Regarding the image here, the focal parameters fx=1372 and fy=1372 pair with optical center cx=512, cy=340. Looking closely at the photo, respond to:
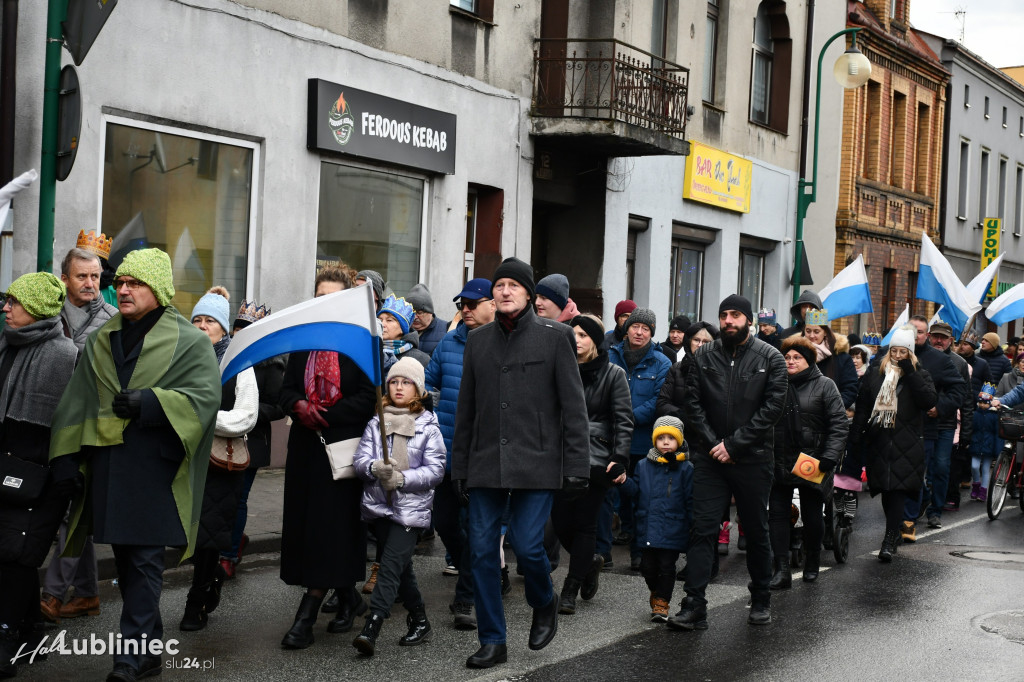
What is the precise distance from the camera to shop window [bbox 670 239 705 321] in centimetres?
2261

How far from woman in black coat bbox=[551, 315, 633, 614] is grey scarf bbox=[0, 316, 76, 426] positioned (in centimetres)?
310

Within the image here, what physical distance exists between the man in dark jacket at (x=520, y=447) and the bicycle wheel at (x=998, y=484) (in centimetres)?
842

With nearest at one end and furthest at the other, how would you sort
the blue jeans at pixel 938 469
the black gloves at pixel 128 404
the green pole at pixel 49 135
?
the black gloves at pixel 128 404, the green pole at pixel 49 135, the blue jeans at pixel 938 469

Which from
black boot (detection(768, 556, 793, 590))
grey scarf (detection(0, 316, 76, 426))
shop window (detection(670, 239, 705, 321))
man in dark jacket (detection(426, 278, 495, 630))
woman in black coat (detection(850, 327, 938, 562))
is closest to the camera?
grey scarf (detection(0, 316, 76, 426))

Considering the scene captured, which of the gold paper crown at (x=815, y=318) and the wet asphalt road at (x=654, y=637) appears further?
the gold paper crown at (x=815, y=318)

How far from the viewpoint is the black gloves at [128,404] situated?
6.16 metres

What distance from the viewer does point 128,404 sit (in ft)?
20.2

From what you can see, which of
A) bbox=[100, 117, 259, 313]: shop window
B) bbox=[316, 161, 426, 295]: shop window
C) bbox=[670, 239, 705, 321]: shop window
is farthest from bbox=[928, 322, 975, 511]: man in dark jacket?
bbox=[670, 239, 705, 321]: shop window

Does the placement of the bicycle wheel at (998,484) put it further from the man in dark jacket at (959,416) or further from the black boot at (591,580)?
the black boot at (591,580)

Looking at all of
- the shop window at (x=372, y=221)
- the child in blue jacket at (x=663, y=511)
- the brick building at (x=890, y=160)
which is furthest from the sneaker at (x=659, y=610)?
the brick building at (x=890, y=160)

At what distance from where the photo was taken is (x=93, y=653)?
22.3ft

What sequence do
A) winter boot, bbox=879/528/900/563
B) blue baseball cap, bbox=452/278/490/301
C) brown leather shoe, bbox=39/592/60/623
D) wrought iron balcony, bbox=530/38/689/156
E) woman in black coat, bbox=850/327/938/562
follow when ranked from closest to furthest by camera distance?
brown leather shoe, bbox=39/592/60/623 < blue baseball cap, bbox=452/278/490/301 < winter boot, bbox=879/528/900/563 < woman in black coat, bbox=850/327/938/562 < wrought iron balcony, bbox=530/38/689/156

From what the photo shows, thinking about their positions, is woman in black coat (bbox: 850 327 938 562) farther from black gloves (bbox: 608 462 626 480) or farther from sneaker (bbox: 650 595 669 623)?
black gloves (bbox: 608 462 626 480)

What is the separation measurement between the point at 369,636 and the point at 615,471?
2119mm
